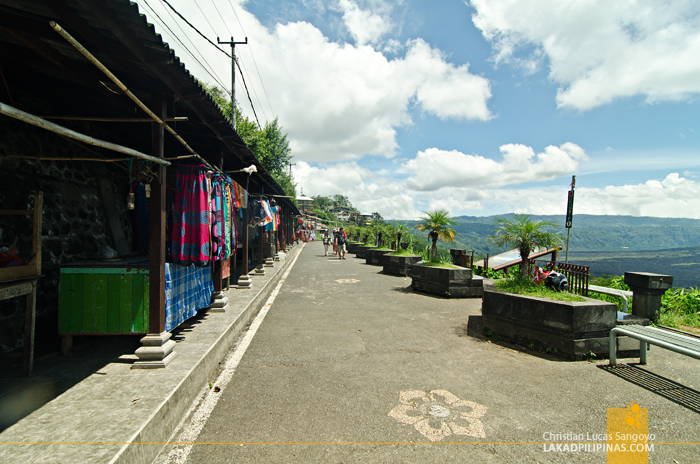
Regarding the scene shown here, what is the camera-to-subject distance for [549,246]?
6082 mm

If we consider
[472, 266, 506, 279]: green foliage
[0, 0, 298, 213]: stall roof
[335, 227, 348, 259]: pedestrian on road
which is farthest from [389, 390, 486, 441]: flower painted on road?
[335, 227, 348, 259]: pedestrian on road

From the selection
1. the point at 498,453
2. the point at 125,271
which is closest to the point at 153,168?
the point at 125,271

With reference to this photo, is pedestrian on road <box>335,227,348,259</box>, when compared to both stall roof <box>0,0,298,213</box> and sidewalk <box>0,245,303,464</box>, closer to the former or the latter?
stall roof <box>0,0,298,213</box>

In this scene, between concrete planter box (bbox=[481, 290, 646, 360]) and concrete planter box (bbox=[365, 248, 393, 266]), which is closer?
concrete planter box (bbox=[481, 290, 646, 360])

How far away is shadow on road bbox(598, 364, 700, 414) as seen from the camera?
134 inches

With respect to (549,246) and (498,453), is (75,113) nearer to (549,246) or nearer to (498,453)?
(498,453)

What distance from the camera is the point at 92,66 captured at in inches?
135

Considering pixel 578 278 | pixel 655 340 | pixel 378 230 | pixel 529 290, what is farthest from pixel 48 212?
pixel 378 230

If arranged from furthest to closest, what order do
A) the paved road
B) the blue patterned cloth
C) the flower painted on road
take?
the blue patterned cloth, the flower painted on road, the paved road

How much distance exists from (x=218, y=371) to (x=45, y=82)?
417 cm

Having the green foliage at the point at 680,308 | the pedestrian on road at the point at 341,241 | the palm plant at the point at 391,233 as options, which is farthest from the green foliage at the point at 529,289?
the pedestrian on road at the point at 341,241

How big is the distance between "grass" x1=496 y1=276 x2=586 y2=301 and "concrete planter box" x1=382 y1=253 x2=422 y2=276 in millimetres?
7727

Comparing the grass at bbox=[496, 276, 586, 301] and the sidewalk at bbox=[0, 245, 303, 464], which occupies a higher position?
the grass at bbox=[496, 276, 586, 301]

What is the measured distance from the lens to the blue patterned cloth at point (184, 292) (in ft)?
14.0
